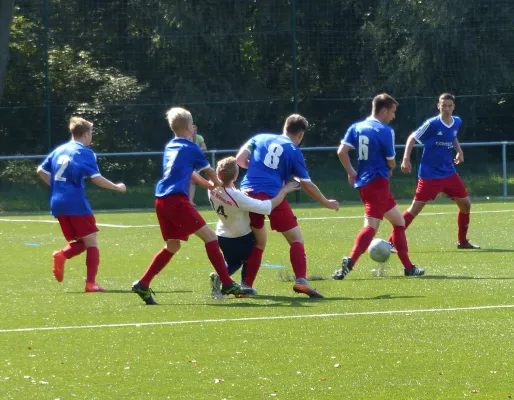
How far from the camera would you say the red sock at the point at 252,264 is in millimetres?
10617

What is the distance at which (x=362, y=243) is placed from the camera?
454 inches

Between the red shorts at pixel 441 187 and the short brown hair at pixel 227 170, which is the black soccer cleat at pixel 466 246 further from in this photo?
the short brown hair at pixel 227 170

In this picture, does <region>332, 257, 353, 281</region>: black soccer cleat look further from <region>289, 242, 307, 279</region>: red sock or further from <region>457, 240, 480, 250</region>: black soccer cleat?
<region>457, 240, 480, 250</region>: black soccer cleat

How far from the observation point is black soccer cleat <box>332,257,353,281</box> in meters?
11.5

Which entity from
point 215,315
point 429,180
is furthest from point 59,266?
point 429,180

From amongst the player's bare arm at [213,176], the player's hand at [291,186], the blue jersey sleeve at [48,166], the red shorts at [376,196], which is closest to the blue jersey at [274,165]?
the player's hand at [291,186]

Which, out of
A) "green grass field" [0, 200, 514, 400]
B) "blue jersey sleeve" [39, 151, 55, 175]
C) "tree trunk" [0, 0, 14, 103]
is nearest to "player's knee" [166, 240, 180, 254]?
"green grass field" [0, 200, 514, 400]

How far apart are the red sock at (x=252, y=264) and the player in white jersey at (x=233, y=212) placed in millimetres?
45

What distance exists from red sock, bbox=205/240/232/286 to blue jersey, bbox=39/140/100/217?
5.98 feet

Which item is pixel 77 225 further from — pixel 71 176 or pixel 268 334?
pixel 268 334

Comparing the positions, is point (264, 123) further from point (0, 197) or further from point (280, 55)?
point (0, 197)

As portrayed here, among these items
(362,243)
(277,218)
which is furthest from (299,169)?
(362,243)

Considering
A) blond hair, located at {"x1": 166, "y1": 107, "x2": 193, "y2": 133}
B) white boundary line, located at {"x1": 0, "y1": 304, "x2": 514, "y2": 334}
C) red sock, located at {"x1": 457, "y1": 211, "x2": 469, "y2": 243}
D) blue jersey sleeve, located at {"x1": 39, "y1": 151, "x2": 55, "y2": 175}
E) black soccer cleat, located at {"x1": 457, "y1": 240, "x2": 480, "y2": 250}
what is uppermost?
blond hair, located at {"x1": 166, "y1": 107, "x2": 193, "y2": 133}

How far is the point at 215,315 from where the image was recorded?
9.35 metres
